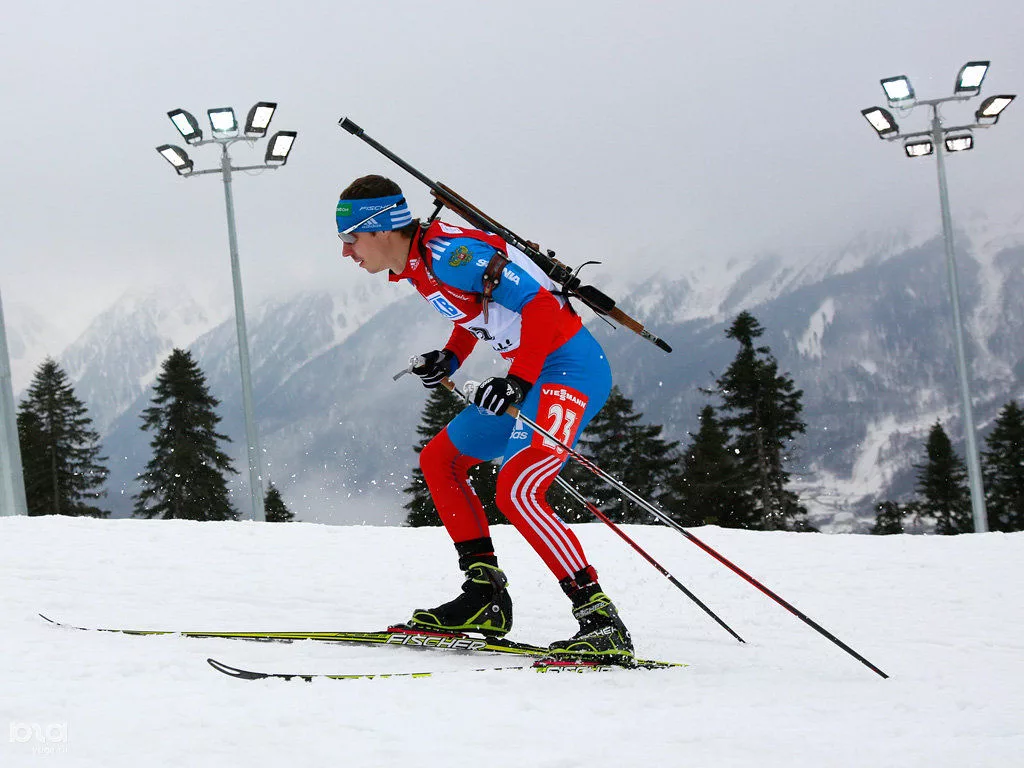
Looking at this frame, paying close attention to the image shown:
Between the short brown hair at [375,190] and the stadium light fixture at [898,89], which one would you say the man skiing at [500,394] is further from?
the stadium light fixture at [898,89]

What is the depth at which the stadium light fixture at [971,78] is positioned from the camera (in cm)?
1516

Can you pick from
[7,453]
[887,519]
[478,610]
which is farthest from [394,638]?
[887,519]

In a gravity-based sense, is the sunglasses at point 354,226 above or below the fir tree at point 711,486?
above

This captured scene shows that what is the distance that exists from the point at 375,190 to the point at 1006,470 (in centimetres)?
4516

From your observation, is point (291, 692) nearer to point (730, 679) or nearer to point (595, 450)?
point (730, 679)

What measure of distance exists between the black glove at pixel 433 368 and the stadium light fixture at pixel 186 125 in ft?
43.7

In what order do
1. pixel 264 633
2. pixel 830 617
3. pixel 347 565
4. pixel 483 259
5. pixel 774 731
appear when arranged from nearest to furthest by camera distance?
pixel 774 731, pixel 483 259, pixel 264 633, pixel 830 617, pixel 347 565

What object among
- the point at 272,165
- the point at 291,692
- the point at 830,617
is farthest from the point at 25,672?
the point at 272,165

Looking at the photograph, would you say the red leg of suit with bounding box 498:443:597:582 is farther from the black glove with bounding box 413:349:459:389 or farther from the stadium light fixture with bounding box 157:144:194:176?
the stadium light fixture with bounding box 157:144:194:176

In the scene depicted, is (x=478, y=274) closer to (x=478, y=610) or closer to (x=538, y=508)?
(x=538, y=508)

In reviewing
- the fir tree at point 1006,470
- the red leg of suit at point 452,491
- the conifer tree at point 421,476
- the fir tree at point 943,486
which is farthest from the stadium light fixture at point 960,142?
the fir tree at point 943,486

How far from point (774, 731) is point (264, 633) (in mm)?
2386

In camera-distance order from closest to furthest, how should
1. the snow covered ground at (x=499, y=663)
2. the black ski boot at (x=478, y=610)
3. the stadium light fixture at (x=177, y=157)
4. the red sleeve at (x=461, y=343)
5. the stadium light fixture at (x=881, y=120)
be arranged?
the snow covered ground at (x=499, y=663)
the black ski boot at (x=478, y=610)
the red sleeve at (x=461, y=343)
the stadium light fixture at (x=881, y=120)
the stadium light fixture at (x=177, y=157)

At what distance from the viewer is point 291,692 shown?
3154 mm
